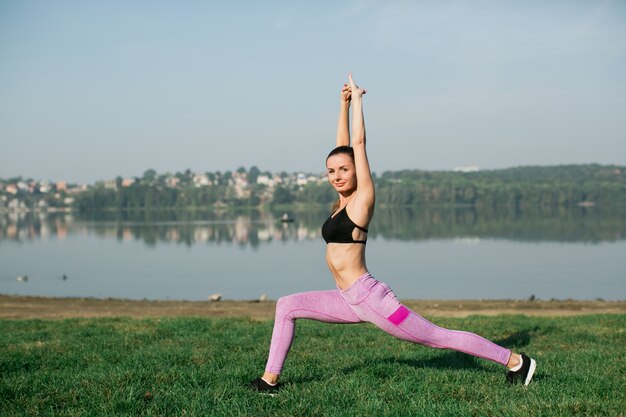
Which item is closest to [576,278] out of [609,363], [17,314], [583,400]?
[17,314]

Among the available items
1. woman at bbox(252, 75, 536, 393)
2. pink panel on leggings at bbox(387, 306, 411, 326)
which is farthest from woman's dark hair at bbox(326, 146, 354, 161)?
pink panel on leggings at bbox(387, 306, 411, 326)

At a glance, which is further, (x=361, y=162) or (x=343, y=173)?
(x=343, y=173)

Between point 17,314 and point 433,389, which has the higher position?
point 433,389

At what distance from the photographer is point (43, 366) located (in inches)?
286

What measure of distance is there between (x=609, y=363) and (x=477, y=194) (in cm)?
17626

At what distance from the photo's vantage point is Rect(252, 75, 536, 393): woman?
5707mm

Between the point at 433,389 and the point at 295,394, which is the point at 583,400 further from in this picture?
the point at 295,394

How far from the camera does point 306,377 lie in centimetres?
650

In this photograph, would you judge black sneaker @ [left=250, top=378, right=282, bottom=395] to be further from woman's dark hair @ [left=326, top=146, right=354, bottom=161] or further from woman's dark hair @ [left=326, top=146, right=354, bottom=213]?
woman's dark hair @ [left=326, top=146, right=354, bottom=161]

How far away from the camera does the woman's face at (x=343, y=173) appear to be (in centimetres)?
594

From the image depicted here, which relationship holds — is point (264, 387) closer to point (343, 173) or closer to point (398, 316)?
point (398, 316)

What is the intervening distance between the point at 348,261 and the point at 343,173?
0.74m

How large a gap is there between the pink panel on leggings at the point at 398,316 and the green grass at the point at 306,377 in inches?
22.5

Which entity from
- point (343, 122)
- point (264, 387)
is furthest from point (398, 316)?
point (343, 122)
